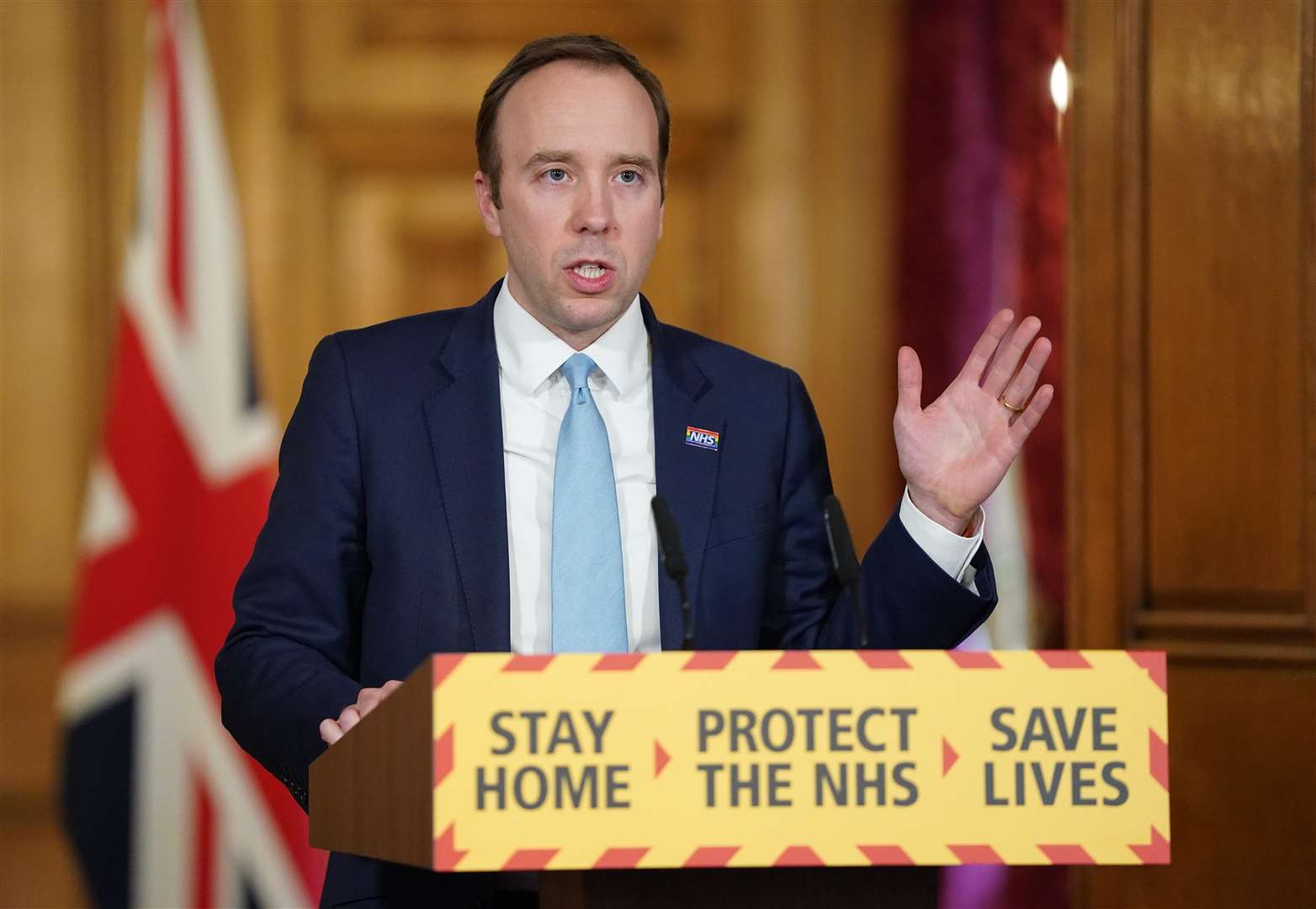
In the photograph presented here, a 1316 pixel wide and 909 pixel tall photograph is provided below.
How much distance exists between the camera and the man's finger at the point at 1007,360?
1.85 meters

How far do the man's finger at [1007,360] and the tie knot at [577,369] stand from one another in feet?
1.60

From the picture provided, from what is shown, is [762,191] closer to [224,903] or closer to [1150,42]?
[1150,42]

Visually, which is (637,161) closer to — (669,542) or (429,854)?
(669,542)

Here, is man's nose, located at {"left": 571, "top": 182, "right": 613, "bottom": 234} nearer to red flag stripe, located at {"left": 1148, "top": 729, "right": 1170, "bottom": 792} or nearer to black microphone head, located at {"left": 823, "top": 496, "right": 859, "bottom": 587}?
black microphone head, located at {"left": 823, "top": 496, "right": 859, "bottom": 587}

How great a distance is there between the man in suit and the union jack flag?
1.65 m

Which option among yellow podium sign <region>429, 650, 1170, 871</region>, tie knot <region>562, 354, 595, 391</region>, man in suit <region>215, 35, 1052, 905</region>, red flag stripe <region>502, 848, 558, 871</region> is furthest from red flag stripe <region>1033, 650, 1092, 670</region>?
tie knot <region>562, 354, 595, 391</region>

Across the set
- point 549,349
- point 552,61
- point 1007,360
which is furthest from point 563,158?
point 1007,360

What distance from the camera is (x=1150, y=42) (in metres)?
3.18

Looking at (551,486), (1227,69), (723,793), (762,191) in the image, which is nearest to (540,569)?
(551,486)

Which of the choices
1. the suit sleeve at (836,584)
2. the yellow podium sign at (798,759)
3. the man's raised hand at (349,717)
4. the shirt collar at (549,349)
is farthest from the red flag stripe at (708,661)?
the shirt collar at (549,349)

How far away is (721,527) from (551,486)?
22 centimetres

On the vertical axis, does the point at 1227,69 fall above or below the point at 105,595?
above

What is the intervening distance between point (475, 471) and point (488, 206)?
0.45 meters

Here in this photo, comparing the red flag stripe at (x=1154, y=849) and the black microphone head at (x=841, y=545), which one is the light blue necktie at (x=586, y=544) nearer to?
the black microphone head at (x=841, y=545)
